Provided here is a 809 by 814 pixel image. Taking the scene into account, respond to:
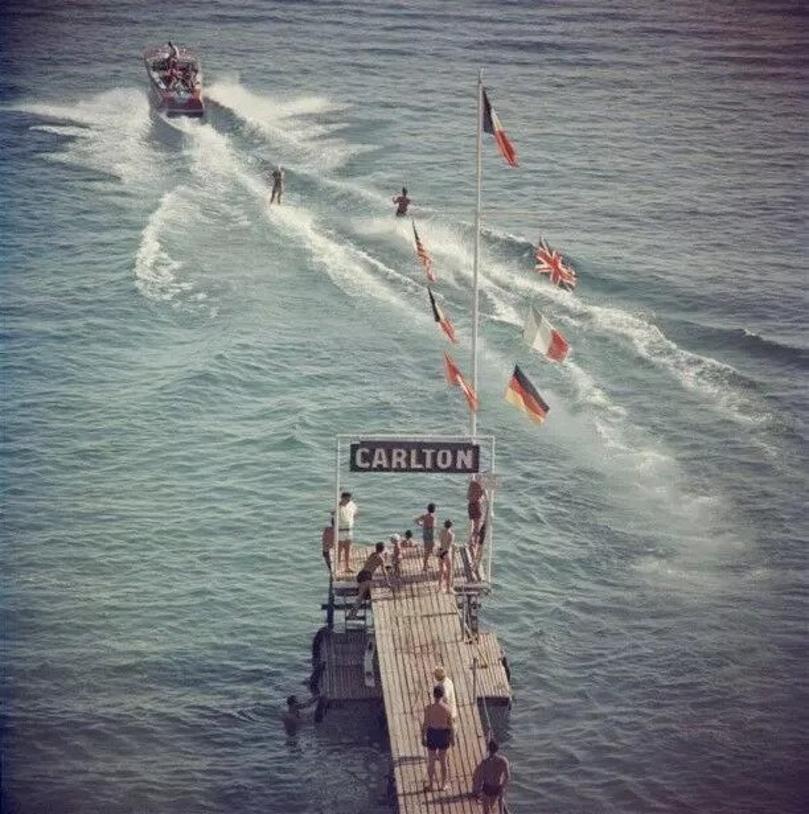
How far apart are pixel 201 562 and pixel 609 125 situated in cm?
5061

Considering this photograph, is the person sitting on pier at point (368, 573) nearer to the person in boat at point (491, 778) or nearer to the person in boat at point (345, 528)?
the person in boat at point (345, 528)

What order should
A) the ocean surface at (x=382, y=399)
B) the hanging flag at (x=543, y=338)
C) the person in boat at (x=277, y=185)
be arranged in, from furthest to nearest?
the person in boat at (x=277, y=185), the ocean surface at (x=382, y=399), the hanging flag at (x=543, y=338)

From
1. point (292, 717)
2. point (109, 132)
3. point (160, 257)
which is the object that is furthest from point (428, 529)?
point (109, 132)

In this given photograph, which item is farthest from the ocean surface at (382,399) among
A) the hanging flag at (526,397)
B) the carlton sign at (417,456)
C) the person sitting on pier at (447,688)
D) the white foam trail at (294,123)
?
the hanging flag at (526,397)

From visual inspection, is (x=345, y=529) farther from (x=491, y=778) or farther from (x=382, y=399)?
(x=382, y=399)

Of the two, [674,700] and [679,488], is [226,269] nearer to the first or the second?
[679,488]

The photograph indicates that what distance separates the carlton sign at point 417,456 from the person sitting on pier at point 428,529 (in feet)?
6.86

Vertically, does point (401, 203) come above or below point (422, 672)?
above

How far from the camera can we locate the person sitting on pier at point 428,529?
38219 mm

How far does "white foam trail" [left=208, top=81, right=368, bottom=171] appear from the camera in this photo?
262 ft

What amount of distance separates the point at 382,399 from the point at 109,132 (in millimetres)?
33961

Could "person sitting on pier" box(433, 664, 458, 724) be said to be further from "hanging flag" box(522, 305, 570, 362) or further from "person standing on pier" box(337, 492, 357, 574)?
"hanging flag" box(522, 305, 570, 362)

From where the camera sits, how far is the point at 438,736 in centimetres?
3109

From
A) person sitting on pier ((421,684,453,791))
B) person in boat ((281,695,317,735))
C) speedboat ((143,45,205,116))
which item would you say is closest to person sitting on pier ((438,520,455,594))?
person in boat ((281,695,317,735))
